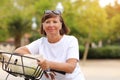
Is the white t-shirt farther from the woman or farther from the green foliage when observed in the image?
the green foliage

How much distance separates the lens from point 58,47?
195cm

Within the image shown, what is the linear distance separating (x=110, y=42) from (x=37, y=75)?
44.8 meters

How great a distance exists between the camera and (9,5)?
24.7 meters

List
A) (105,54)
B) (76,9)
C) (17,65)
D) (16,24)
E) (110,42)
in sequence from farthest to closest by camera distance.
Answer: (110,42), (105,54), (16,24), (76,9), (17,65)

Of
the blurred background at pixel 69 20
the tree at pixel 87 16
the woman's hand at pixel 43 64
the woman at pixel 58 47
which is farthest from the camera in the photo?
the tree at pixel 87 16

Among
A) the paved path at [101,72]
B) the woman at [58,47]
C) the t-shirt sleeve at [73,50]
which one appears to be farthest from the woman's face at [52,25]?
the paved path at [101,72]

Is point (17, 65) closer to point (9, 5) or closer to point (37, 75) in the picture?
point (37, 75)

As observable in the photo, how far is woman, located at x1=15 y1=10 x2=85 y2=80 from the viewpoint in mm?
1851

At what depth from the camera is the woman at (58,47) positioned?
185 cm

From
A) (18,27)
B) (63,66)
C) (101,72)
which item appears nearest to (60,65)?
(63,66)

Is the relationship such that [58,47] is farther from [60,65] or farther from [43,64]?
[43,64]

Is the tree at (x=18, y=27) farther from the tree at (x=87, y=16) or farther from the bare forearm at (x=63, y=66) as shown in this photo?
the bare forearm at (x=63, y=66)

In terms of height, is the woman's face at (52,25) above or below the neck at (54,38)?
above

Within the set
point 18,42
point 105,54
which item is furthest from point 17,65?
point 105,54
